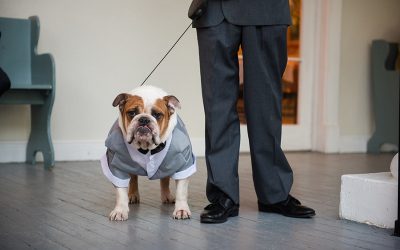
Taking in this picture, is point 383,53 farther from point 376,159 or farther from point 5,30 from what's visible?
point 5,30

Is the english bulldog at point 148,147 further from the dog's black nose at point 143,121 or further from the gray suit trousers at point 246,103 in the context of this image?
the gray suit trousers at point 246,103

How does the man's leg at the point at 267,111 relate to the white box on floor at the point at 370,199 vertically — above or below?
above

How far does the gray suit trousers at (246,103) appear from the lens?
7.72 ft

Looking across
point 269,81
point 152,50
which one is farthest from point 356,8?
point 269,81

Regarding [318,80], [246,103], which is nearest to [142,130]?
[246,103]

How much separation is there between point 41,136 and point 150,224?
2030 mm

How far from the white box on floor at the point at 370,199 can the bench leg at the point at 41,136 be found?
221 centimetres

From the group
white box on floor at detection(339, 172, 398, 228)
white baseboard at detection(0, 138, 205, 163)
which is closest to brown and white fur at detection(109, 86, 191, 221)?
white box on floor at detection(339, 172, 398, 228)

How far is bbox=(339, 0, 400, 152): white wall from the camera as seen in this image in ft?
18.1

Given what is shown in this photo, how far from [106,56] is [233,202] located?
2.44 metres

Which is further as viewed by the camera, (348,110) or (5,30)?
(348,110)

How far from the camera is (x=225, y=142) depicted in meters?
2.39

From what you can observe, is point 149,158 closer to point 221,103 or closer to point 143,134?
point 143,134

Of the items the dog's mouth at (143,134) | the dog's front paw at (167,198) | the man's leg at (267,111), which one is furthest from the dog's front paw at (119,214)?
the man's leg at (267,111)
